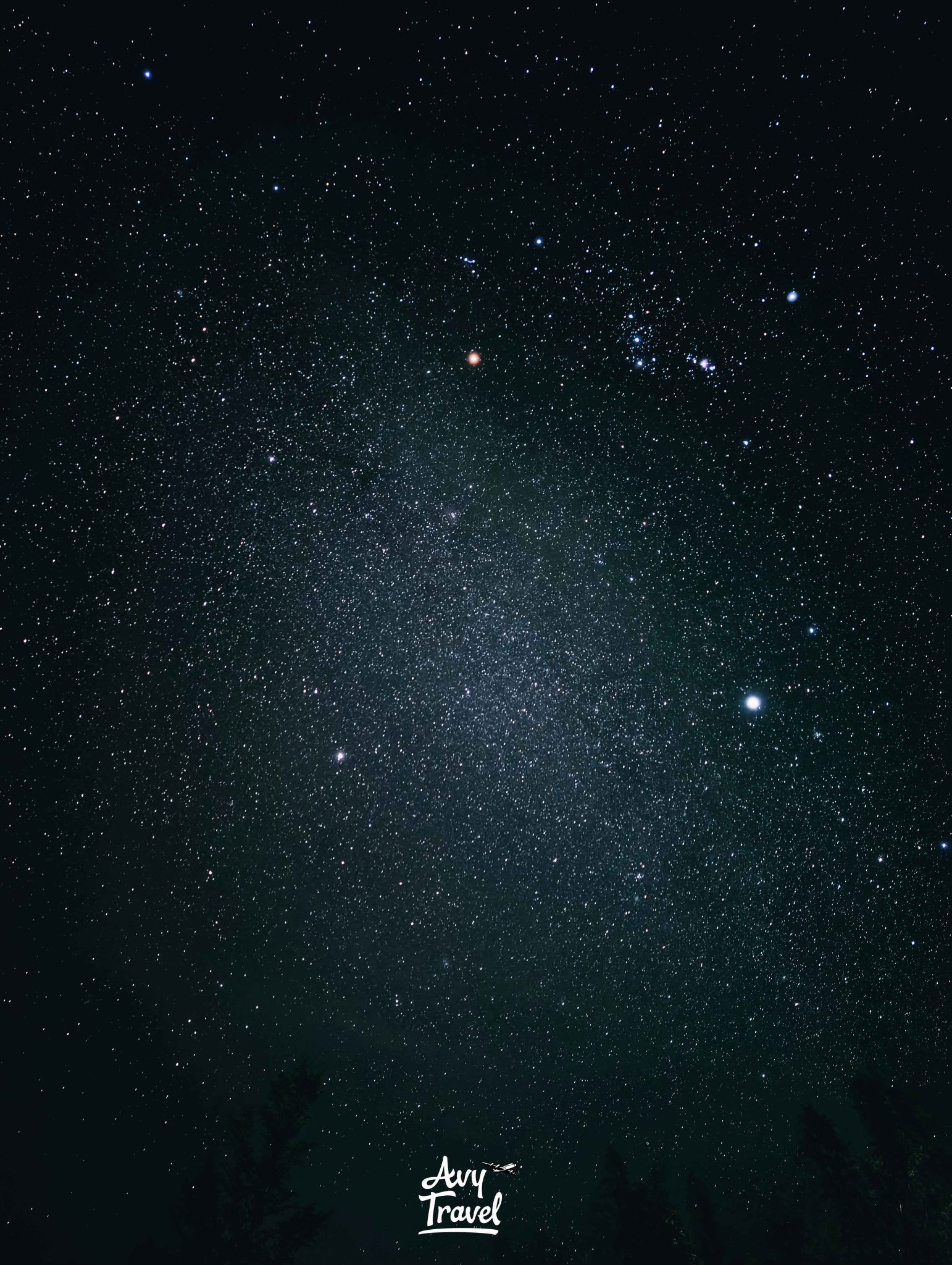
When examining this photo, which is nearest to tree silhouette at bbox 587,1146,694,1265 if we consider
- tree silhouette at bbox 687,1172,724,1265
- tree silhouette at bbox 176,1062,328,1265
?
tree silhouette at bbox 687,1172,724,1265

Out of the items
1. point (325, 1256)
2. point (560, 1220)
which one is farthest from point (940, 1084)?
point (325, 1256)

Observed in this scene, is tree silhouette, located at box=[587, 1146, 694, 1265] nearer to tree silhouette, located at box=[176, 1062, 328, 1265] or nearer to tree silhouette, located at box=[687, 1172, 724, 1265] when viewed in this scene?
tree silhouette, located at box=[687, 1172, 724, 1265]

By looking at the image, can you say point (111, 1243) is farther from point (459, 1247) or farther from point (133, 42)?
point (133, 42)

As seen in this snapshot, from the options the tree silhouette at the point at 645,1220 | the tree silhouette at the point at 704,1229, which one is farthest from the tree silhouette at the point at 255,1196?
the tree silhouette at the point at 704,1229

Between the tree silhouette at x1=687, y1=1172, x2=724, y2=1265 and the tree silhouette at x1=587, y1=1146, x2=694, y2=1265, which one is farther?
the tree silhouette at x1=687, y1=1172, x2=724, y2=1265

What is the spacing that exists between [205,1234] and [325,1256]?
179 feet

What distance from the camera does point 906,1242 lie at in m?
7.61

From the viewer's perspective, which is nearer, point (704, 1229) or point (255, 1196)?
point (255, 1196)

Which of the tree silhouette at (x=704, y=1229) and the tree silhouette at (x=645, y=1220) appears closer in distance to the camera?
the tree silhouette at (x=645, y=1220)

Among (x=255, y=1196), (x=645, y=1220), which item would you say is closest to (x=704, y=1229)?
(x=645, y=1220)

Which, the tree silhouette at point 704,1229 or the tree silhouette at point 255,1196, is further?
the tree silhouette at point 704,1229

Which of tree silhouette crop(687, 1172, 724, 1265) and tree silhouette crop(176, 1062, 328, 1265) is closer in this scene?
tree silhouette crop(176, 1062, 328, 1265)

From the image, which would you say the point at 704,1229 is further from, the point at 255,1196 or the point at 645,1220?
the point at 255,1196

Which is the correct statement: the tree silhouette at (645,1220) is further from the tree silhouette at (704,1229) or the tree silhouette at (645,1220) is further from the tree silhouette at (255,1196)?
the tree silhouette at (255,1196)
